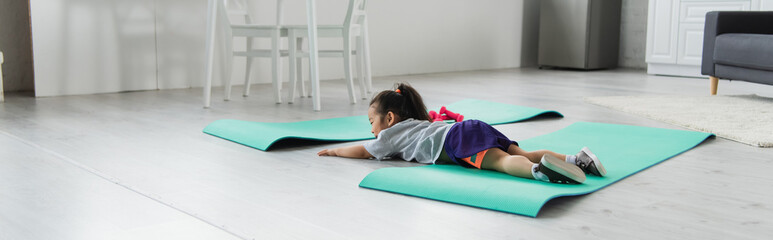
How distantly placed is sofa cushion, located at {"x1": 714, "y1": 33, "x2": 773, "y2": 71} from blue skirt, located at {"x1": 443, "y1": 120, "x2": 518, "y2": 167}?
7.67ft

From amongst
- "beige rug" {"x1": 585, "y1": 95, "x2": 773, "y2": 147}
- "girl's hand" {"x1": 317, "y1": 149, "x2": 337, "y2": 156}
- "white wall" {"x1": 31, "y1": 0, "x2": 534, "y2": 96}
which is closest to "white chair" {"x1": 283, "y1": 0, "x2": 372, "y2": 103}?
"white wall" {"x1": 31, "y1": 0, "x2": 534, "y2": 96}

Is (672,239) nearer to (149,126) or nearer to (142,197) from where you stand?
(142,197)

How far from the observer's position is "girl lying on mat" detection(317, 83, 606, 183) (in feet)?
5.64

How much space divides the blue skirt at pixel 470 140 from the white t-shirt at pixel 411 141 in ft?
0.17

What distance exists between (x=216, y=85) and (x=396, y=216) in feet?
10.5

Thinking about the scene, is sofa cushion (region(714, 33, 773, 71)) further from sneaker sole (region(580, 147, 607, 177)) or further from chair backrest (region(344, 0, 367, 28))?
sneaker sole (region(580, 147, 607, 177))

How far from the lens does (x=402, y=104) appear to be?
2.11 metres

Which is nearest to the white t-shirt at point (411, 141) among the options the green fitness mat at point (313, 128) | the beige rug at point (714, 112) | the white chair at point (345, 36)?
the green fitness mat at point (313, 128)

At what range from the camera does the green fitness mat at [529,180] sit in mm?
1559

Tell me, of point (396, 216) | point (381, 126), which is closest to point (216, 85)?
point (381, 126)

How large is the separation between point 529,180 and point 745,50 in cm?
257

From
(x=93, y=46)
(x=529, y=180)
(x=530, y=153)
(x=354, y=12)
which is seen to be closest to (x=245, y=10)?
(x=354, y=12)

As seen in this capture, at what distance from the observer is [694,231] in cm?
138

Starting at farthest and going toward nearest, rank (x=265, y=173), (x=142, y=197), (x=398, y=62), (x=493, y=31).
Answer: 1. (x=493, y=31)
2. (x=398, y=62)
3. (x=265, y=173)
4. (x=142, y=197)
